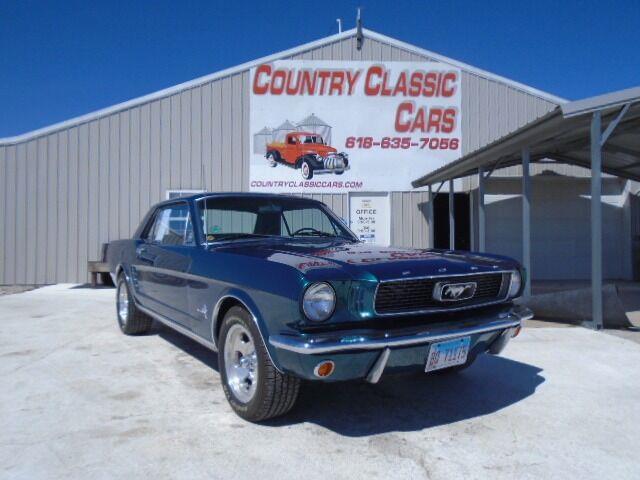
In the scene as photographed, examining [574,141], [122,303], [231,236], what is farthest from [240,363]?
[574,141]

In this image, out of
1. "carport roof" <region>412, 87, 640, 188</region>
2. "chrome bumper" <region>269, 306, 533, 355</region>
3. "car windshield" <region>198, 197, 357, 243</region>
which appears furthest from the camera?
"carport roof" <region>412, 87, 640, 188</region>

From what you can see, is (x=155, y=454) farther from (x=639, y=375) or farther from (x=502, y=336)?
(x=639, y=375)

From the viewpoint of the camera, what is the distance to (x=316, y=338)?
8.54 feet

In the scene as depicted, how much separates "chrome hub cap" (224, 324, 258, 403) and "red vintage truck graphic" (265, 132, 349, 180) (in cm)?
900

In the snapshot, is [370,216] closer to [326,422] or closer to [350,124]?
[350,124]

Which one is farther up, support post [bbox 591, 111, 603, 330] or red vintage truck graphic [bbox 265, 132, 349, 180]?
red vintage truck graphic [bbox 265, 132, 349, 180]

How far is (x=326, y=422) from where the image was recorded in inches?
126

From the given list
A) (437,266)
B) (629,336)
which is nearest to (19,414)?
(437,266)

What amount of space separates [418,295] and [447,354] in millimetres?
392

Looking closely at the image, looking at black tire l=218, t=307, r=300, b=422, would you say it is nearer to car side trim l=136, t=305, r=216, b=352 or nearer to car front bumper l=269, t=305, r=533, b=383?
car front bumper l=269, t=305, r=533, b=383

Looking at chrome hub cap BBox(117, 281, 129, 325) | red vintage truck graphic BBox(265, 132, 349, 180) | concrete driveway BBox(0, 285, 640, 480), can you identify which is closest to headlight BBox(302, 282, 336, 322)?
concrete driveway BBox(0, 285, 640, 480)

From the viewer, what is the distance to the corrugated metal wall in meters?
11.6

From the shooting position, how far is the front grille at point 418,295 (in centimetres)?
280

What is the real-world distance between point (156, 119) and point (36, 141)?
8.99ft
